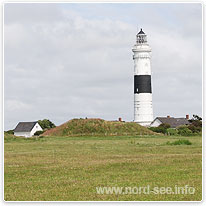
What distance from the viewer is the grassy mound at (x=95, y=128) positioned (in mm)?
65500

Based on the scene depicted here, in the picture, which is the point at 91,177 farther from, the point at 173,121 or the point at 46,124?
the point at 46,124

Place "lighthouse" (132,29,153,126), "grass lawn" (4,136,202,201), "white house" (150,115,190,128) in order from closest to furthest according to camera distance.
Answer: "grass lawn" (4,136,202,201)
"lighthouse" (132,29,153,126)
"white house" (150,115,190,128)

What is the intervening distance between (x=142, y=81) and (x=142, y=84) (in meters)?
0.51

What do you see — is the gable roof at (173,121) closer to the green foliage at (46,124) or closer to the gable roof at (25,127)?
the green foliage at (46,124)

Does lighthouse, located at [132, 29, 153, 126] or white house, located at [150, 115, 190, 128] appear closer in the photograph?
lighthouse, located at [132, 29, 153, 126]

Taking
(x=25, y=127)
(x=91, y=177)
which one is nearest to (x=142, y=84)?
(x=25, y=127)

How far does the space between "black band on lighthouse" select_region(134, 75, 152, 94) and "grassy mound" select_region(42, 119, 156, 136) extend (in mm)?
8665

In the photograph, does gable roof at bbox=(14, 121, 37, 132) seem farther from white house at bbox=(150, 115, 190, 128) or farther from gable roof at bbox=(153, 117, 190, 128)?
gable roof at bbox=(153, 117, 190, 128)

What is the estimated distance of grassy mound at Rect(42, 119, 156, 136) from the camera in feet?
215

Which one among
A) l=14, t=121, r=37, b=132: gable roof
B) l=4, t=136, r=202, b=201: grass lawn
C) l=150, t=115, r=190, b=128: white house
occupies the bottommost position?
l=4, t=136, r=202, b=201: grass lawn

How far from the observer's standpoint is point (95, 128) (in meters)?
66.8

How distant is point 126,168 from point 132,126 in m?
49.3

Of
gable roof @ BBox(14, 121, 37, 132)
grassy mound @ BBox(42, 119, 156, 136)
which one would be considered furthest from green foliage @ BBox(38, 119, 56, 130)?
grassy mound @ BBox(42, 119, 156, 136)

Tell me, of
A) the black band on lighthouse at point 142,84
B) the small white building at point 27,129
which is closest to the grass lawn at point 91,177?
the black band on lighthouse at point 142,84
